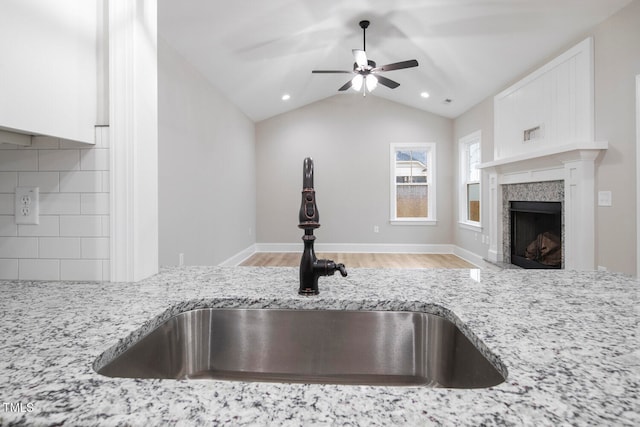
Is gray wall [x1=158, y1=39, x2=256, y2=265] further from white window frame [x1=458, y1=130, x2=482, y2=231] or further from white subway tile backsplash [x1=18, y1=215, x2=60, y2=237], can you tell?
white window frame [x1=458, y1=130, x2=482, y2=231]

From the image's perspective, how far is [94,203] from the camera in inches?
39.2

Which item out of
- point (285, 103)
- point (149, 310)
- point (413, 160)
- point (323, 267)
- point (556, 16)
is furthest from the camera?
point (413, 160)

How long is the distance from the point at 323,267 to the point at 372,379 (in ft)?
0.90

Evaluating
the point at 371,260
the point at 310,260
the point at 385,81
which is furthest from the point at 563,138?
the point at 310,260

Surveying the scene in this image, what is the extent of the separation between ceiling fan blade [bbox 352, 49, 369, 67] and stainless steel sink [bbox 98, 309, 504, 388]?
329 centimetres

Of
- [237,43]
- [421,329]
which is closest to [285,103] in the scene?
[237,43]

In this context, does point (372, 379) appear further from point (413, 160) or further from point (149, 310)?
point (413, 160)

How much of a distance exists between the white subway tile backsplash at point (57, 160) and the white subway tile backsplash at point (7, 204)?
0.40 ft

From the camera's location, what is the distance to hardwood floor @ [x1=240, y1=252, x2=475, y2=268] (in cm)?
564

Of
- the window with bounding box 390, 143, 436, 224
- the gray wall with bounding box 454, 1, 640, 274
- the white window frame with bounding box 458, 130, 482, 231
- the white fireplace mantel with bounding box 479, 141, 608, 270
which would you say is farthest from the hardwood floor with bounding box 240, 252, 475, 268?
the gray wall with bounding box 454, 1, 640, 274

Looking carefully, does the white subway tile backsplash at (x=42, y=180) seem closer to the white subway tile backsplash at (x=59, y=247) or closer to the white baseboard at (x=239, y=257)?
the white subway tile backsplash at (x=59, y=247)

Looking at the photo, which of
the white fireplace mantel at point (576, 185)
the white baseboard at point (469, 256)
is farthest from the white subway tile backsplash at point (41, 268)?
the white baseboard at point (469, 256)

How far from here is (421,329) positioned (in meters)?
0.79

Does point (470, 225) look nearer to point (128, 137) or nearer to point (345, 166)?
point (345, 166)
